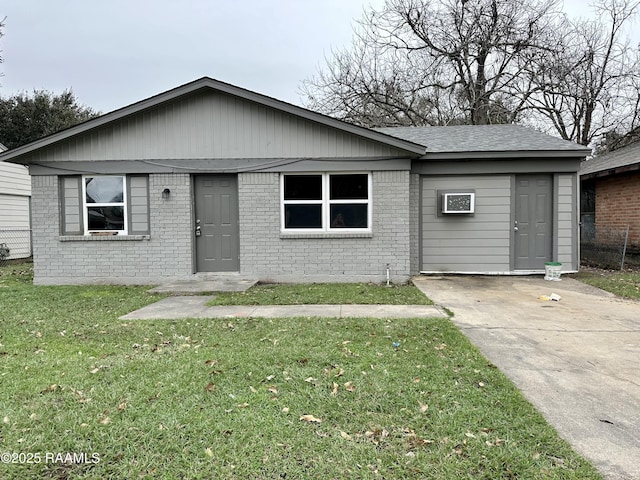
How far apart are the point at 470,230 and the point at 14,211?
51.8ft

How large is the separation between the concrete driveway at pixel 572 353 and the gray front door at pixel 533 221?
1.54 meters

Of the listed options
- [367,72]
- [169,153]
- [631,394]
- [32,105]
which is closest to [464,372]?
[631,394]

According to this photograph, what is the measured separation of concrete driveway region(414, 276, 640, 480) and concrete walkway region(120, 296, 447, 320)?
618 millimetres

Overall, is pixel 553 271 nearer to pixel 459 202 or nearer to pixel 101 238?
pixel 459 202

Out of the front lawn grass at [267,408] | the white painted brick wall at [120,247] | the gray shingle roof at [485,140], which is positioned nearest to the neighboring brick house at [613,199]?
the gray shingle roof at [485,140]

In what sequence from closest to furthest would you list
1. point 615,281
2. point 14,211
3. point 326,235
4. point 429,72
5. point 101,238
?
point 615,281 < point 326,235 < point 101,238 < point 14,211 < point 429,72

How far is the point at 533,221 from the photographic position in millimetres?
9125

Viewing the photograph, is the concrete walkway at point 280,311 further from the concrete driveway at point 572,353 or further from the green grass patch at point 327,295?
the concrete driveway at point 572,353

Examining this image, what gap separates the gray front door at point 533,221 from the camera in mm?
9070

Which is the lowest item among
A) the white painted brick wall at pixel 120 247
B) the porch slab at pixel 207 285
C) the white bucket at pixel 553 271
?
the porch slab at pixel 207 285

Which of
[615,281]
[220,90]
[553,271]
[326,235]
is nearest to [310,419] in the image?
[326,235]

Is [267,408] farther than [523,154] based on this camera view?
No

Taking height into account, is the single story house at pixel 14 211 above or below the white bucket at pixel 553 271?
above

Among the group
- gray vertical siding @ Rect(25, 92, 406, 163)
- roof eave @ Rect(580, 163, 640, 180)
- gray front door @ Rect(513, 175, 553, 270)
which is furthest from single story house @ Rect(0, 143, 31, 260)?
roof eave @ Rect(580, 163, 640, 180)
